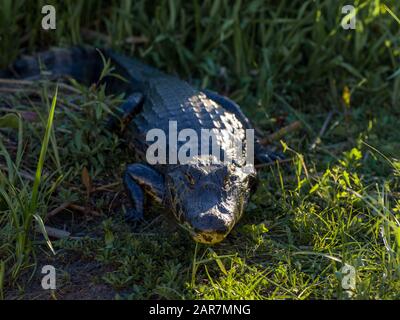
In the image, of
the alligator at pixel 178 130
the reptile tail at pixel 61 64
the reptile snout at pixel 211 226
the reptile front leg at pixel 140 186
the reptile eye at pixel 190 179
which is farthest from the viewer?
the reptile tail at pixel 61 64

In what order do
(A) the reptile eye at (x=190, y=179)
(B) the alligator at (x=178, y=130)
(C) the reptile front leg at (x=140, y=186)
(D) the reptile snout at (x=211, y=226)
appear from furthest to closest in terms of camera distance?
1. (C) the reptile front leg at (x=140, y=186)
2. (A) the reptile eye at (x=190, y=179)
3. (B) the alligator at (x=178, y=130)
4. (D) the reptile snout at (x=211, y=226)

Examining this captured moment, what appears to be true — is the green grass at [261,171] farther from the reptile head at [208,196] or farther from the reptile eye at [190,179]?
the reptile eye at [190,179]

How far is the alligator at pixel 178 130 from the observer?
11.7 ft

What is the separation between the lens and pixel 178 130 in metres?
4.19

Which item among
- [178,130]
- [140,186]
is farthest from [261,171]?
[140,186]

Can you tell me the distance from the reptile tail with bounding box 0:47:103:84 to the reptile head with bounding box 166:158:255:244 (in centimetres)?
199

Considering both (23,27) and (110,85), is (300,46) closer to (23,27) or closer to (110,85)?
(110,85)

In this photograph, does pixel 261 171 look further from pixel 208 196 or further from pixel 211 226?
pixel 211 226

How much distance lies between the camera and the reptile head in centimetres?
338

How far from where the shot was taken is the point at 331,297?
320 centimetres

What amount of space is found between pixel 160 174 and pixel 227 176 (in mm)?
577

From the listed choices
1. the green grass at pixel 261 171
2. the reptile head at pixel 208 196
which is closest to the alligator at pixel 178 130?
the reptile head at pixel 208 196
